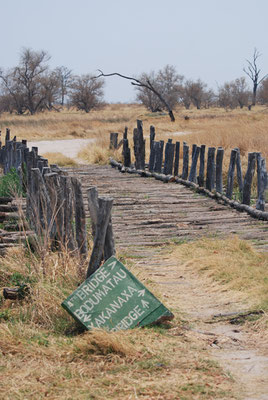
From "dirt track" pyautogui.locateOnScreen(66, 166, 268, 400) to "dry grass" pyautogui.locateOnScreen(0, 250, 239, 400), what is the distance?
18 cm

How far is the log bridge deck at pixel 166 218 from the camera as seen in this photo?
8133mm

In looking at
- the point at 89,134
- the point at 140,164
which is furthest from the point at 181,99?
the point at 140,164

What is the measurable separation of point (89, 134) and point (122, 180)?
1403 centimetres

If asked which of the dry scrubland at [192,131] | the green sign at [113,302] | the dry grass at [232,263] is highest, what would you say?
the dry scrubland at [192,131]

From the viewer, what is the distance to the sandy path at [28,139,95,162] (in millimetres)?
20366

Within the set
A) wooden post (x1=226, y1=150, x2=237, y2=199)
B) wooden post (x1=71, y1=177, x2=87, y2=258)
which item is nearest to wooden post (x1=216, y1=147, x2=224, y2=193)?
wooden post (x1=226, y1=150, x2=237, y2=199)

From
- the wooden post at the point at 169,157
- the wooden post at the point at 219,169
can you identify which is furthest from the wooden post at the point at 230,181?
the wooden post at the point at 169,157

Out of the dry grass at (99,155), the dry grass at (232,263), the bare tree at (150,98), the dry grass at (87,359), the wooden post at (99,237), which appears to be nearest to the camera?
the dry grass at (87,359)

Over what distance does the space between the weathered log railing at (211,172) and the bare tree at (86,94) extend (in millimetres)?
41436

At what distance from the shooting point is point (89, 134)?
2722cm

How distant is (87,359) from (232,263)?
2.66 m

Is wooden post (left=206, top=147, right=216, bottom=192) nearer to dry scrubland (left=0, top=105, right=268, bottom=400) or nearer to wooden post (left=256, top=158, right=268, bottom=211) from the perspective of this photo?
wooden post (left=256, top=158, right=268, bottom=211)

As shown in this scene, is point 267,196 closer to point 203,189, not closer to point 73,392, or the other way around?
point 203,189

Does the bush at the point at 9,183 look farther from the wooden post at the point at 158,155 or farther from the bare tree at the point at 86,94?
the bare tree at the point at 86,94
